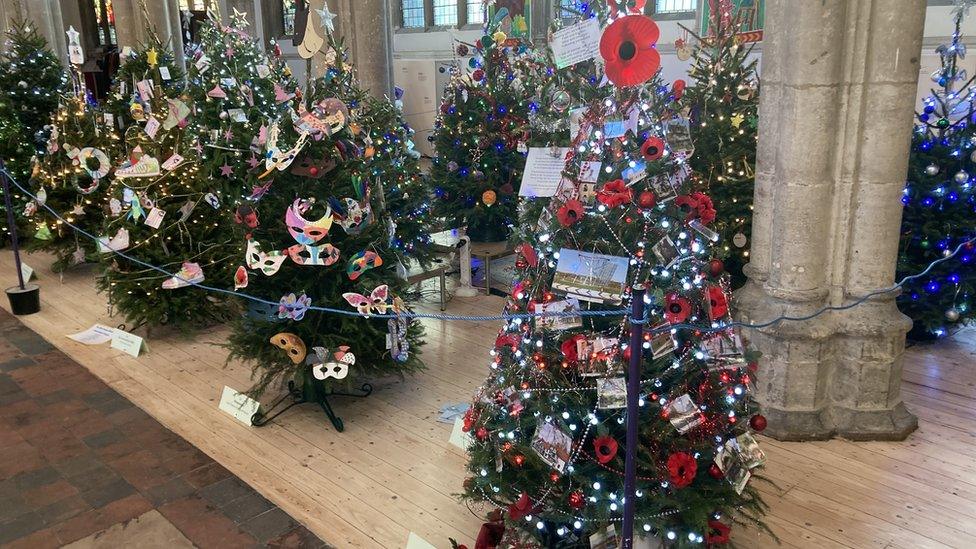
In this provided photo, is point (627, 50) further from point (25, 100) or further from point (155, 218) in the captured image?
point (25, 100)

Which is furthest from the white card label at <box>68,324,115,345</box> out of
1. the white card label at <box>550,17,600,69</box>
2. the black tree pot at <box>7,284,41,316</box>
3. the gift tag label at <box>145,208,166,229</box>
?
the white card label at <box>550,17,600,69</box>

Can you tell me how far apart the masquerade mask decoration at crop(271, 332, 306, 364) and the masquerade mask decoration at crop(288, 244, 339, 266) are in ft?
1.57

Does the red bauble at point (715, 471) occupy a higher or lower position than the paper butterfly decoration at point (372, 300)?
lower

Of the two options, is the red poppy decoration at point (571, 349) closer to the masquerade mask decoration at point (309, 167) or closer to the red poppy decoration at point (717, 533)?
the red poppy decoration at point (717, 533)

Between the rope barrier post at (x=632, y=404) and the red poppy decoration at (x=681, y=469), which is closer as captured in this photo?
the rope barrier post at (x=632, y=404)

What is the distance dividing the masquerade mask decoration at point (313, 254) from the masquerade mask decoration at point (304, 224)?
0.05 meters

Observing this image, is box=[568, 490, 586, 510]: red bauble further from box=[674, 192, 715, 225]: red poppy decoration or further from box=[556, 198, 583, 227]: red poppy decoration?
Result: box=[674, 192, 715, 225]: red poppy decoration

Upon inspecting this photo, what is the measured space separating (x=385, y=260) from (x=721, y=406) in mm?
2468

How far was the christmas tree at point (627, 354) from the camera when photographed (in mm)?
3168

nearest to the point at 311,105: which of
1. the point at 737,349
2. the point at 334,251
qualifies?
the point at 334,251

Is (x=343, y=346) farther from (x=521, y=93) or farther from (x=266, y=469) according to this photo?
(x=521, y=93)

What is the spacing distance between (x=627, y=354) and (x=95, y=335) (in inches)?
209

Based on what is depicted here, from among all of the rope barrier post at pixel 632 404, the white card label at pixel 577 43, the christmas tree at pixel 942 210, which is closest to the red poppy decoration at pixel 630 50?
the white card label at pixel 577 43

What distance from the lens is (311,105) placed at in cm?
478
